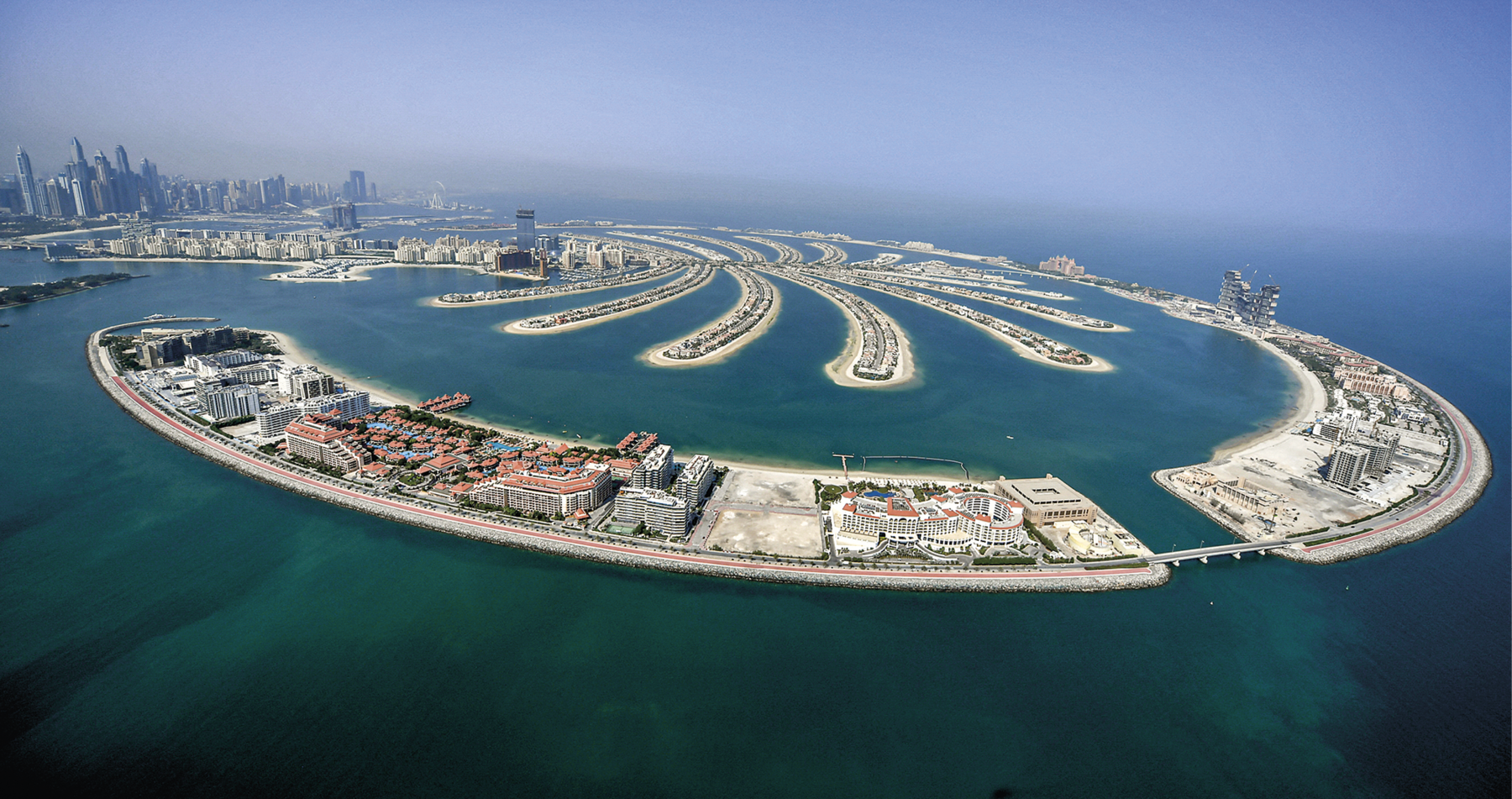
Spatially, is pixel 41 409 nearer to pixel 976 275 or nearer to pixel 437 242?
pixel 437 242

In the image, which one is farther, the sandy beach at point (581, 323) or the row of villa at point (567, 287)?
the row of villa at point (567, 287)

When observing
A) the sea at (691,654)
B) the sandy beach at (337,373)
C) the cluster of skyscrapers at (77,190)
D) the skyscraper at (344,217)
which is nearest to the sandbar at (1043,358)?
the sea at (691,654)

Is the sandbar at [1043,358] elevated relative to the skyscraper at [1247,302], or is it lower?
lower

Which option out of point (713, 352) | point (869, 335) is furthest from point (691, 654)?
point (869, 335)

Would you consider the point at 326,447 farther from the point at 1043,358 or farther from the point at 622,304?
the point at 1043,358

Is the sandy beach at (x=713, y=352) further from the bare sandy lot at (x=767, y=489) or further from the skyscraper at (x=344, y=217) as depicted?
the skyscraper at (x=344, y=217)

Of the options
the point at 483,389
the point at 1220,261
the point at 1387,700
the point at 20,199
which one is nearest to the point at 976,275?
the point at 1220,261

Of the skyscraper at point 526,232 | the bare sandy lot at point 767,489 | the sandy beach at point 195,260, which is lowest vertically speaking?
the bare sandy lot at point 767,489
